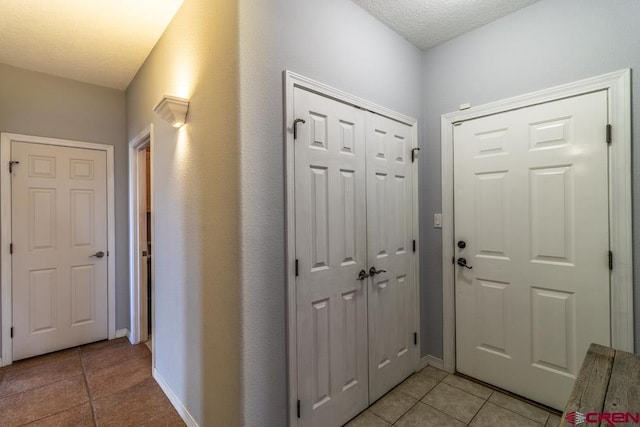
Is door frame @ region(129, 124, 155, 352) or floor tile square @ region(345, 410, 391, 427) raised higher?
door frame @ region(129, 124, 155, 352)

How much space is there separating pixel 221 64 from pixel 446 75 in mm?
1839

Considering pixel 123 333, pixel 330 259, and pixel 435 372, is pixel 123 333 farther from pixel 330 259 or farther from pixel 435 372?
Result: pixel 435 372

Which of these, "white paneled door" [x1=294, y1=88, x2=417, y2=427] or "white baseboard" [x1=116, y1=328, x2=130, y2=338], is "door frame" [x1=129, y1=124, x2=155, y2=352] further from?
"white paneled door" [x1=294, y1=88, x2=417, y2=427]

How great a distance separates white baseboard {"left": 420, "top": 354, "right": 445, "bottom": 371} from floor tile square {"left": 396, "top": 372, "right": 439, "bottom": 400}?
0.11 metres

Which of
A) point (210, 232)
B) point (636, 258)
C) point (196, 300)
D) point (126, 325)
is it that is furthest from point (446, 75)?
point (126, 325)

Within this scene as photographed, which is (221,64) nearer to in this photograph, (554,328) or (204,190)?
(204,190)

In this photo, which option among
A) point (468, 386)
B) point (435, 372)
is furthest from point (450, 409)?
point (435, 372)

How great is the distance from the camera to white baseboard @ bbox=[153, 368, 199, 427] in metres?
1.80

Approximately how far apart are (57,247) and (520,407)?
4254mm

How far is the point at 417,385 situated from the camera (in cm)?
221

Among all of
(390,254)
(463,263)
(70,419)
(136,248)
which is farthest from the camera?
(136,248)

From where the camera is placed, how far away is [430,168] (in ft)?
8.08

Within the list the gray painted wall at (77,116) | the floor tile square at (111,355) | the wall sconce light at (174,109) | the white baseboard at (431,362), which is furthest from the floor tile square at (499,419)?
the gray painted wall at (77,116)

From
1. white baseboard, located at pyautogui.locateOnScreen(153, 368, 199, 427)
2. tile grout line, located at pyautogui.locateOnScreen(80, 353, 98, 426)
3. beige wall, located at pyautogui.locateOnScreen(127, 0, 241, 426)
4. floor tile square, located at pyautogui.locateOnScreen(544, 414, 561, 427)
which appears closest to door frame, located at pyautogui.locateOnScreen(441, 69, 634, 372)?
floor tile square, located at pyautogui.locateOnScreen(544, 414, 561, 427)
